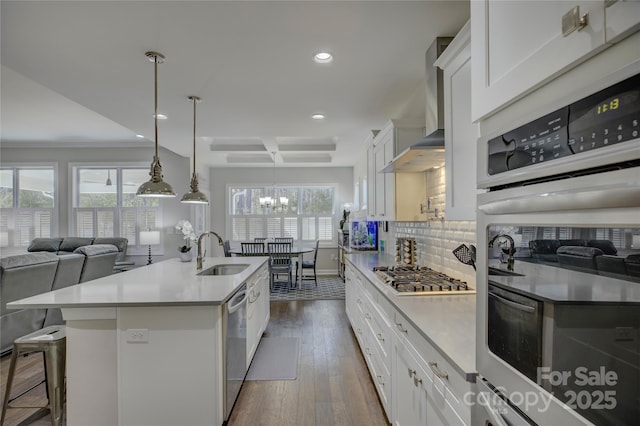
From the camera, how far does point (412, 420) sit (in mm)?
1548

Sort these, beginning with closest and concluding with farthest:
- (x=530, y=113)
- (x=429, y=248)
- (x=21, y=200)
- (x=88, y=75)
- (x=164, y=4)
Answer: (x=530, y=113), (x=164, y=4), (x=88, y=75), (x=429, y=248), (x=21, y=200)

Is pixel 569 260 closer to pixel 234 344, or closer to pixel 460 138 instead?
pixel 460 138

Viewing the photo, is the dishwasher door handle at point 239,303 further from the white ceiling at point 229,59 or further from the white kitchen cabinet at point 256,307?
the white ceiling at point 229,59

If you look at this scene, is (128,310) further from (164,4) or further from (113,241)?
(113,241)

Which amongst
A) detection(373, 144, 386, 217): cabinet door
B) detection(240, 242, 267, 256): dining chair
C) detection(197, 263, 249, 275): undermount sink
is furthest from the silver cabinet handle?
detection(240, 242, 267, 256): dining chair

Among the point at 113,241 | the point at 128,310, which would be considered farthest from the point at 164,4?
the point at 113,241

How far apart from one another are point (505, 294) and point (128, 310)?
209 centimetres

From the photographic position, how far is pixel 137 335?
1992mm

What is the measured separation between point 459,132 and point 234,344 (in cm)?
205

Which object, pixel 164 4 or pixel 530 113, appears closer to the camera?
pixel 530 113

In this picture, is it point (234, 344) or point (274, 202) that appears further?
point (274, 202)

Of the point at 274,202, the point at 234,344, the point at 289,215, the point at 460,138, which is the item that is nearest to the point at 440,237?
the point at 460,138

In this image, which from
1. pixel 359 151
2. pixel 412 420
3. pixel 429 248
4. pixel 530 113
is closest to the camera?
pixel 530 113

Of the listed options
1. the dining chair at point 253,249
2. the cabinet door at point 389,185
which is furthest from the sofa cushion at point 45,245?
the cabinet door at point 389,185
